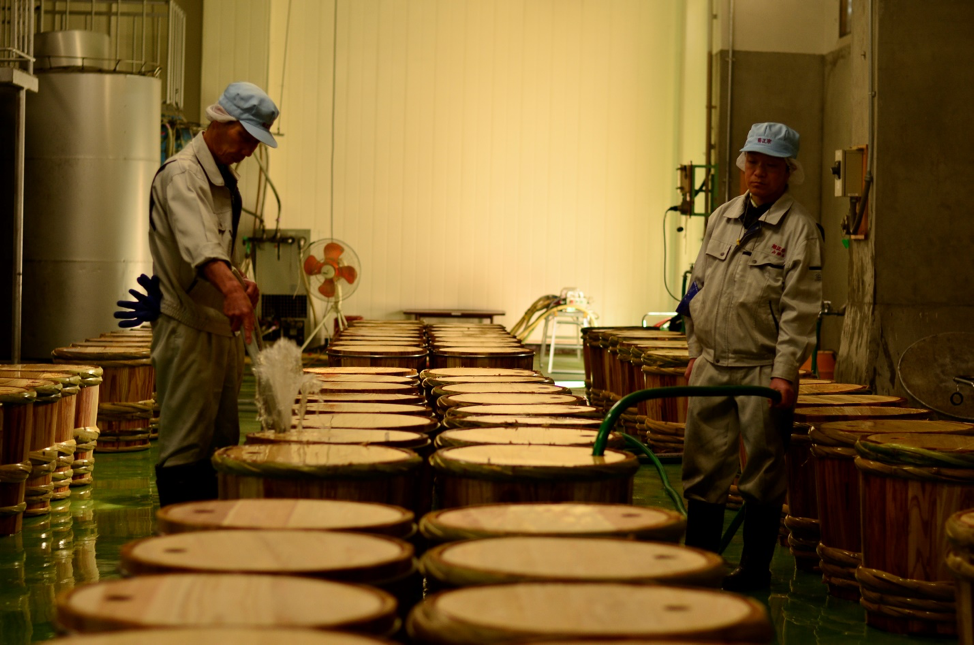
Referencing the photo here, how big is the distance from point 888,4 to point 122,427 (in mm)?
5543

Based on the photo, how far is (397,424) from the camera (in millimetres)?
3223

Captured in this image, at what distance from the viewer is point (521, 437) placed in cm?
299

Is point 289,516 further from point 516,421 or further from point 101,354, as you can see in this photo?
point 101,354

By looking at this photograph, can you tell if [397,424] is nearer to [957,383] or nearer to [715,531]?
[715,531]

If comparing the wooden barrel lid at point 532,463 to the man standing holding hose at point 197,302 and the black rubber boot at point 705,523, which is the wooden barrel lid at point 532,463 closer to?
the man standing holding hose at point 197,302

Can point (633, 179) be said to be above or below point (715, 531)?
above

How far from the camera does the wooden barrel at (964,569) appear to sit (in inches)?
84.8

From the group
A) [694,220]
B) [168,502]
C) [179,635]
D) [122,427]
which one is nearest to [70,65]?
[122,427]

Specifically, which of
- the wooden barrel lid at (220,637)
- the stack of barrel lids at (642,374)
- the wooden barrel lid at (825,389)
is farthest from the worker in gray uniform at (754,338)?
the wooden barrel lid at (220,637)

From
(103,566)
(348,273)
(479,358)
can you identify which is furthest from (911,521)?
(348,273)

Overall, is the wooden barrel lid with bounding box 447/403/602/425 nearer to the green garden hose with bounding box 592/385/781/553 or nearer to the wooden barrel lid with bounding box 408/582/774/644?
the green garden hose with bounding box 592/385/781/553

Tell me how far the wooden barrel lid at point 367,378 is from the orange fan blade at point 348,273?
4.87 metres

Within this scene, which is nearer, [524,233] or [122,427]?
[122,427]

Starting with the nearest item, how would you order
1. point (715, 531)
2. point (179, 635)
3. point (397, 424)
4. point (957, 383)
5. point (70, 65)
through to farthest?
point (179, 635), point (397, 424), point (715, 531), point (957, 383), point (70, 65)
